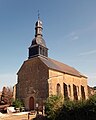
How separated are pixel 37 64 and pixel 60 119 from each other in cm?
1582

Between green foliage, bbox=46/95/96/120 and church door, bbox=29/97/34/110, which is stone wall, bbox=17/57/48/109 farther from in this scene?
green foliage, bbox=46/95/96/120

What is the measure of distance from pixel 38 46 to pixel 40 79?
6.43 m

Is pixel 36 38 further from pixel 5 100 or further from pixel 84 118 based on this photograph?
pixel 84 118

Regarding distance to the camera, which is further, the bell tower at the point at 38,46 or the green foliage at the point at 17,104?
the bell tower at the point at 38,46

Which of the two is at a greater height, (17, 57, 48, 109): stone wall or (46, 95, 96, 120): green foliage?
(17, 57, 48, 109): stone wall

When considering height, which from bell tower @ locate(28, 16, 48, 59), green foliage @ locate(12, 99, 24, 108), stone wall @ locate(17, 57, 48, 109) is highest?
bell tower @ locate(28, 16, 48, 59)

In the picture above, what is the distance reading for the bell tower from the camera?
32.0 m

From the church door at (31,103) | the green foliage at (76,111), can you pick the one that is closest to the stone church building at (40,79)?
the church door at (31,103)

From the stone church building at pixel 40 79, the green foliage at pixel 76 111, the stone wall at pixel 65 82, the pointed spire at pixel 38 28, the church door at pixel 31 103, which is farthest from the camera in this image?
the pointed spire at pixel 38 28

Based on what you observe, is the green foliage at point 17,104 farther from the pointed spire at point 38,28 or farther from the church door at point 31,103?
the pointed spire at point 38,28

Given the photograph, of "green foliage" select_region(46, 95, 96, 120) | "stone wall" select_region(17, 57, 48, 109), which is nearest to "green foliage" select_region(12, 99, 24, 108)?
"stone wall" select_region(17, 57, 48, 109)

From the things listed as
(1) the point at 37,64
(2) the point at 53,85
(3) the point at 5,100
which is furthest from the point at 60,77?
(3) the point at 5,100

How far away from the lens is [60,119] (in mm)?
15961

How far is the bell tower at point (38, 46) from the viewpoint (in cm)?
3198
